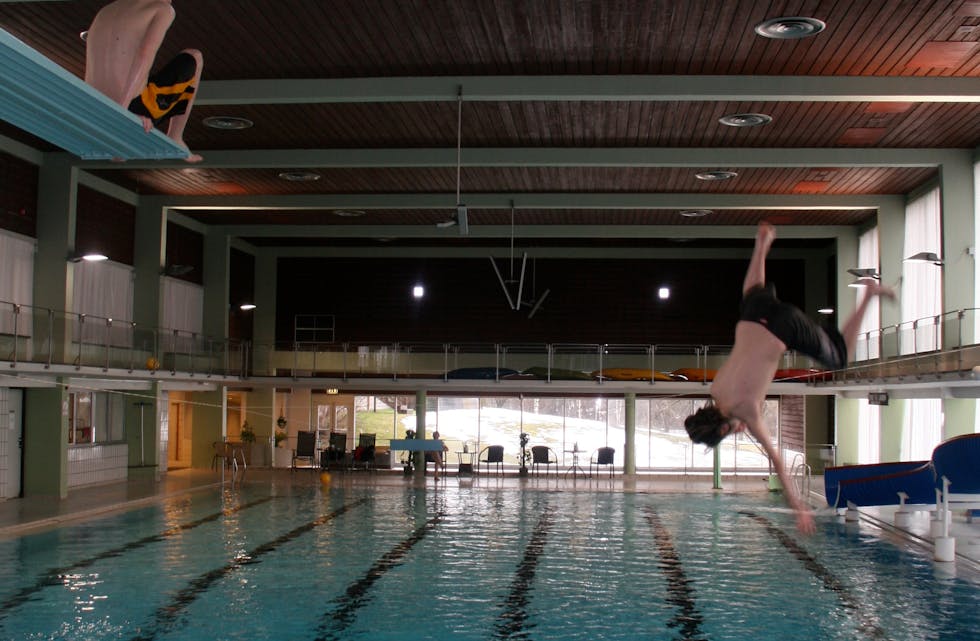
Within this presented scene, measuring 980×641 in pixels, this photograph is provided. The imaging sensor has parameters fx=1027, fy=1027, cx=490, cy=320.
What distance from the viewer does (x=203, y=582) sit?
12.3 m

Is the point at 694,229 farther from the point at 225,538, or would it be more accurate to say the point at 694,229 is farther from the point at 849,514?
the point at 225,538

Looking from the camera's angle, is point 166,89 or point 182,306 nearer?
point 166,89

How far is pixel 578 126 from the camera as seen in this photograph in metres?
17.0

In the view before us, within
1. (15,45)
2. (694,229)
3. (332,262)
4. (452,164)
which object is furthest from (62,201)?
(15,45)

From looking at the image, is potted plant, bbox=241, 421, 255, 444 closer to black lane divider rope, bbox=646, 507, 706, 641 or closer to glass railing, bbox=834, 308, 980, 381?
black lane divider rope, bbox=646, 507, 706, 641

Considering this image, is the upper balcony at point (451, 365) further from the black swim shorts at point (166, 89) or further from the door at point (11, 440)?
the black swim shorts at point (166, 89)

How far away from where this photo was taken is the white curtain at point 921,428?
876 inches

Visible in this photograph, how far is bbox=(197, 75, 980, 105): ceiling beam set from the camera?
1389 centimetres

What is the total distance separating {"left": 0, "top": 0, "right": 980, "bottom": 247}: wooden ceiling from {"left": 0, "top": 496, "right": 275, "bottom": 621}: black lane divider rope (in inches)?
254

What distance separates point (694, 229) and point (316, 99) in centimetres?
1390

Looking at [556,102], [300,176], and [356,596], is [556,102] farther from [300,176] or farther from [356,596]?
[356,596]

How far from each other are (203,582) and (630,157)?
10.2 meters

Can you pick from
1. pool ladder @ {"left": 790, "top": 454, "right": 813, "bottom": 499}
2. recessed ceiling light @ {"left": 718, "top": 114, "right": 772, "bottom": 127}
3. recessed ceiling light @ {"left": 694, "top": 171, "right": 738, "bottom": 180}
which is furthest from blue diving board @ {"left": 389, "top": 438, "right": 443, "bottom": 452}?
recessed ceiling light @ {"left": 718, "top": 114, "right": 772, "bottom": 127}

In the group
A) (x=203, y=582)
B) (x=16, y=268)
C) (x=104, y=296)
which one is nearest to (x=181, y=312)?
(x=104, y=296)
